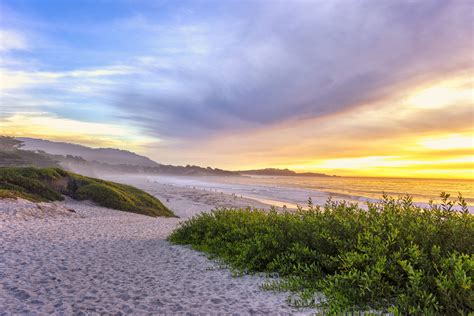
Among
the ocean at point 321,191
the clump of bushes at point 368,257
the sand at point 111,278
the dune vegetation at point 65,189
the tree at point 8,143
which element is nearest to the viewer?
the clump of bushes at point 368,257

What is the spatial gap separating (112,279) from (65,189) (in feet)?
66.2

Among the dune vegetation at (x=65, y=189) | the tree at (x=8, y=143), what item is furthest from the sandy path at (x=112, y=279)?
the tree at (x=8, y=143)

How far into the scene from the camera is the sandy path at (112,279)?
629cm

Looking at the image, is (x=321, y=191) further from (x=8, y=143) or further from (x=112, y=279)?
(x=8, y=143)

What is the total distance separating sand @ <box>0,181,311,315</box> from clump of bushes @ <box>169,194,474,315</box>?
24.7 inches

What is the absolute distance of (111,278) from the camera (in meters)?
8.26

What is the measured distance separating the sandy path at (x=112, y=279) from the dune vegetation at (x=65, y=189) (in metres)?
10.5

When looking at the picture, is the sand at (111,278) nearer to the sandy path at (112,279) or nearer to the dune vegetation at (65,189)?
the sandy path at (112,279)

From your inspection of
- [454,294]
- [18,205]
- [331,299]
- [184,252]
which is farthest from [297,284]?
[18,205]

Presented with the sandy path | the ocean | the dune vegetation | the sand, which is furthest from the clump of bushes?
the dune vegetation

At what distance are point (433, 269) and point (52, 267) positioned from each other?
353 inches

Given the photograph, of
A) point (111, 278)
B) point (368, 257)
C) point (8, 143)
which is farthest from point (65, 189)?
point (8, 143)

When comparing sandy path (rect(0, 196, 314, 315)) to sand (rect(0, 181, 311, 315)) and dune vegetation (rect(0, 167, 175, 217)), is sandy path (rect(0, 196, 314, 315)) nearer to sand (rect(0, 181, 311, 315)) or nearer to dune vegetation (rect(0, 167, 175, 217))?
sand (rect(0, 181, 311, 315))

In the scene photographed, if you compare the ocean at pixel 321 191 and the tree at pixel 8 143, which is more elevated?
the tree at pixel 8 143
